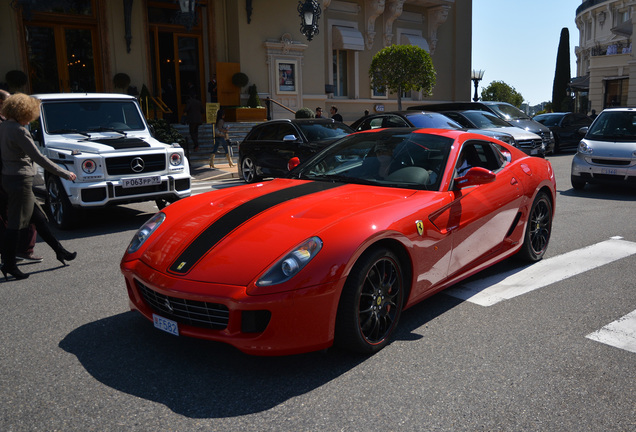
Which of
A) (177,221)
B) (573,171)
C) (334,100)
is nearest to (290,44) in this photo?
(334,100)

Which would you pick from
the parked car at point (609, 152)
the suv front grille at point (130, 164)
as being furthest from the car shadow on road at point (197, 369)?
the parked car at point (609, 152)

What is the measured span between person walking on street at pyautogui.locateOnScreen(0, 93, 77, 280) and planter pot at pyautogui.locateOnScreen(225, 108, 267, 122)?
615 inches

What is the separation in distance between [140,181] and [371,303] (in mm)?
5732

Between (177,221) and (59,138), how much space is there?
18.5ft

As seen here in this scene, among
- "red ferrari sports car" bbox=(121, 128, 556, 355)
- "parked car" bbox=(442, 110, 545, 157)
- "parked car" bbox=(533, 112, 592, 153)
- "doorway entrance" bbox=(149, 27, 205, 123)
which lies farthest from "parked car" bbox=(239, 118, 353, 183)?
"parked car" bbox=(533, 112, 592, 153)

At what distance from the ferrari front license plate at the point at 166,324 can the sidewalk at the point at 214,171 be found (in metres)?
11.6

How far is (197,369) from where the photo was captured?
339cm

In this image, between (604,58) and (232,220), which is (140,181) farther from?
(604,58)

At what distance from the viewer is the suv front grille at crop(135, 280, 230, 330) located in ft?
10.5

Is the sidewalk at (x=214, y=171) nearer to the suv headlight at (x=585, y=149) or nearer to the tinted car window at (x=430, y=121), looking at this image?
the tinted car window at (x=430, y=121)

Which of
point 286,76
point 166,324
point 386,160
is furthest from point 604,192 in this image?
point 286,76

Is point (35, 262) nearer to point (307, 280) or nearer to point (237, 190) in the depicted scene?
point (237, 190)

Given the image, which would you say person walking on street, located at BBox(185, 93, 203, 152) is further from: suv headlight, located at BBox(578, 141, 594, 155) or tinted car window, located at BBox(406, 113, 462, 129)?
suv headlight, located at BBox(578, 141, 594, 155)

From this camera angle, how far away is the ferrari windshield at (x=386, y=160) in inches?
176
